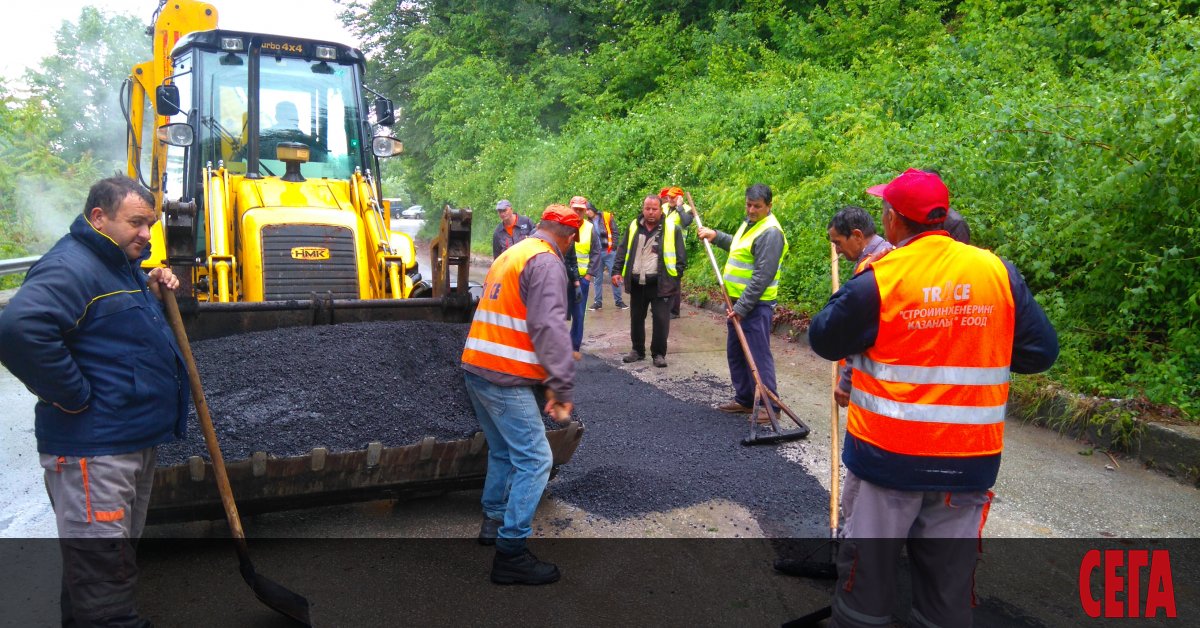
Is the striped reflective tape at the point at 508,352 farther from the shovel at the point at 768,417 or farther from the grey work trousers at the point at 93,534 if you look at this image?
the shovel at the point at 768,417

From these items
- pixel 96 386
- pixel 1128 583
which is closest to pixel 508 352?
pixel 96 386

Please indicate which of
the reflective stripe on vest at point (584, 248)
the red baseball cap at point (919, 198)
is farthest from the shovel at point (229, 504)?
the reflective stripe on vest at point (584, 248)

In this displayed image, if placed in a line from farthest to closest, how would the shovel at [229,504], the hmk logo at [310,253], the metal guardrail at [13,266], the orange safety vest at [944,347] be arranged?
1. the metal guardrail at [13,266]
2. the hmk logo at [310,253]
3. the shovel at [229,504]
4. the orange safety vest at [944,347]

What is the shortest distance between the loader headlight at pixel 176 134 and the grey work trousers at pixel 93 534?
368cm

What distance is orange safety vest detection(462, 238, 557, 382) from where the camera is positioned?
376 cm

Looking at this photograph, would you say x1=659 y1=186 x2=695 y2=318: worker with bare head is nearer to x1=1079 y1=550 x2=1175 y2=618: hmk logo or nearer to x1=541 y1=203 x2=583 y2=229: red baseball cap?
x1=541 y1=203 x2=583 y2=229: red baseball cap

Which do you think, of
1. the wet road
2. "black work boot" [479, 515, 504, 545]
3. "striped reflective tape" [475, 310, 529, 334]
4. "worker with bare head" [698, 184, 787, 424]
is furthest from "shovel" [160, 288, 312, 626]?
"worker with bare head" [698, 184, 787, 424]

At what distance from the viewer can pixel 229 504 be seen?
3.40m

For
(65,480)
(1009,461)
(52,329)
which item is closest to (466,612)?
(65,480)

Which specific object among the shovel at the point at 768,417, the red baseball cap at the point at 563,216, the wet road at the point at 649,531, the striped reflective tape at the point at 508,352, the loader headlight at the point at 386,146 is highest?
the loader headlight at the point at 386,146

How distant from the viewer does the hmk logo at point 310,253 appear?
224 inches

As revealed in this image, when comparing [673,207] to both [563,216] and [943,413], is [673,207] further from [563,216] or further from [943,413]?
[943,413]

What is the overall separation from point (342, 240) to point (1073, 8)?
1105cm

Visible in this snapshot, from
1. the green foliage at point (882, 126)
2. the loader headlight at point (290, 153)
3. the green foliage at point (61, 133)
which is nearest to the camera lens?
the green foliage at point (882, 126)
